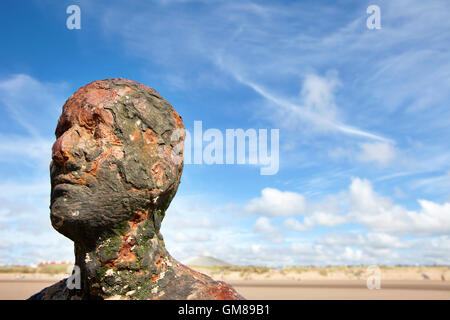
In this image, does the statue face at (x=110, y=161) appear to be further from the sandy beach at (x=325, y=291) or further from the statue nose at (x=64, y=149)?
the sandy beach at (x=325, y=291)

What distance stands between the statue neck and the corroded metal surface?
0.01m

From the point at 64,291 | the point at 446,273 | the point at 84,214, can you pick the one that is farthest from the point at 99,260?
the point at 446,273

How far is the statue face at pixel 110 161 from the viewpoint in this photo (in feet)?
17.9

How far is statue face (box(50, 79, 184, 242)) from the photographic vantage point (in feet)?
17.9

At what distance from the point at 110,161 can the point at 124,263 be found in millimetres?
1414

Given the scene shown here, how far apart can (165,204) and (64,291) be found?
2283 mm

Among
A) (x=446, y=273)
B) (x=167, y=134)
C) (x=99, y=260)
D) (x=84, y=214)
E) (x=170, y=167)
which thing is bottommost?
(x=446, y=273)

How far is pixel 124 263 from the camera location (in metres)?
5.56

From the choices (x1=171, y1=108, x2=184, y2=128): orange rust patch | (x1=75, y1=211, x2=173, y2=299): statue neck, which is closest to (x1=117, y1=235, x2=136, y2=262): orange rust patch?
(x1=75, y1=211, x2=173, y2=299): statue neck

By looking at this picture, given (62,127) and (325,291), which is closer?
(62,127)

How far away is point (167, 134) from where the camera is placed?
5984 millimetres

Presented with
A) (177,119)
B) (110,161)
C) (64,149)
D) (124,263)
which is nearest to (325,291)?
(177,119)

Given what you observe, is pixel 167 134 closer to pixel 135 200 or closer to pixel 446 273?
pixel 135 200

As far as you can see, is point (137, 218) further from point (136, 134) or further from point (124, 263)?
point (136, 134)
